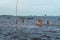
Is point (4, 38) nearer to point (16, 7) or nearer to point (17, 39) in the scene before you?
point (17, 39)

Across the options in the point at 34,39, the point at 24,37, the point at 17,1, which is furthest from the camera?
the point at 17,1

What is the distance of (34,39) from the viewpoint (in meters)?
12.0

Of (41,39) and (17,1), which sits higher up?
(17,1)

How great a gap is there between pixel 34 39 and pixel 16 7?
7.58 metres

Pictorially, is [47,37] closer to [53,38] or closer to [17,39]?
[53,38]

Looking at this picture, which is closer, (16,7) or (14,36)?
(14,36)

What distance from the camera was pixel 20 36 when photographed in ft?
42.4

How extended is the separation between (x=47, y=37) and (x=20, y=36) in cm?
145

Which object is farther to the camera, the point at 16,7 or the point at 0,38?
the point at 16,7

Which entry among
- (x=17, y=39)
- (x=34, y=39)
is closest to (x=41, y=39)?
(x=34, y=39)

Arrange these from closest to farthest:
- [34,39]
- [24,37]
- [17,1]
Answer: [34,39]
[24,37]
[17,1]

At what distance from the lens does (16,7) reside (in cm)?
1916

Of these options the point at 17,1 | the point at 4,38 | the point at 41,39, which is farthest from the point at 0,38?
the point at 17,1

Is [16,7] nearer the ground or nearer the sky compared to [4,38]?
nearer the sky
